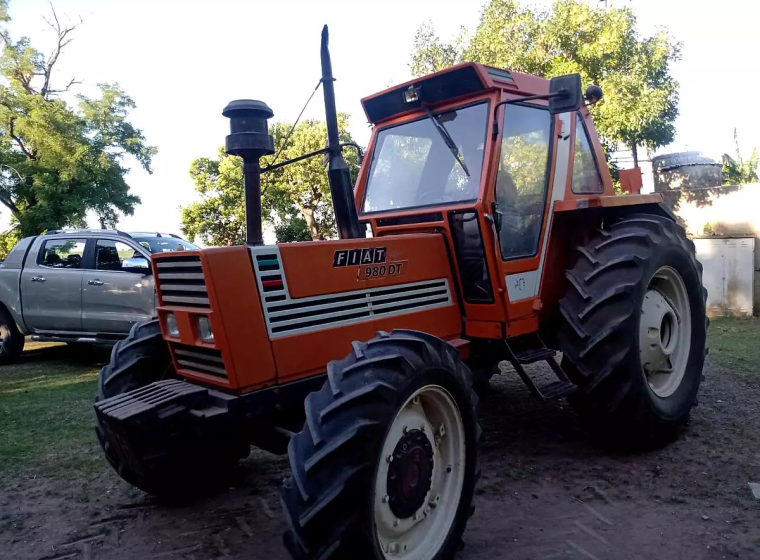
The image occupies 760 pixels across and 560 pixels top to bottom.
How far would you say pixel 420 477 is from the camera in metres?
2.80

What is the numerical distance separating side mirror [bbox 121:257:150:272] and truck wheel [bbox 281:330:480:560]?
578cm

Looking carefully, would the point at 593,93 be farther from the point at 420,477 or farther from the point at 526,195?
the point at 420,477

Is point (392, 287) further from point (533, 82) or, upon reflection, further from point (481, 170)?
point (533, 82)

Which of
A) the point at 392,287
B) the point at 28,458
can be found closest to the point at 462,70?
the point at 392,287

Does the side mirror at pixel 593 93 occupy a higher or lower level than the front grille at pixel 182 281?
higher

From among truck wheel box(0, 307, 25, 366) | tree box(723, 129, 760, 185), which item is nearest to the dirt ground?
truck wheel box(0, 307, 25, 366)

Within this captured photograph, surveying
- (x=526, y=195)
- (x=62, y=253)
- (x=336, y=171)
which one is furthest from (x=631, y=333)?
(x=62, y=253)

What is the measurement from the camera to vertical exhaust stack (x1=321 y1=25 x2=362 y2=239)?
12.5 ft

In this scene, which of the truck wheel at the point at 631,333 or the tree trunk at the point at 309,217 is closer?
the truck wheel at the point at 631,333

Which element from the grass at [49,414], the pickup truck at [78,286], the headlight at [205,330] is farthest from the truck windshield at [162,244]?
the headlight at [205,330]

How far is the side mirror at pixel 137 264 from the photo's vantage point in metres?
7.74

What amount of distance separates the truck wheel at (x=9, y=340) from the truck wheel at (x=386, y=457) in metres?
7.94

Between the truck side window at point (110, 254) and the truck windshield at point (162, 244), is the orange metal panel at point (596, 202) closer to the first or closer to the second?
the truck windshield at point (162, 244)

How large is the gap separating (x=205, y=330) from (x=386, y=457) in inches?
44.7
